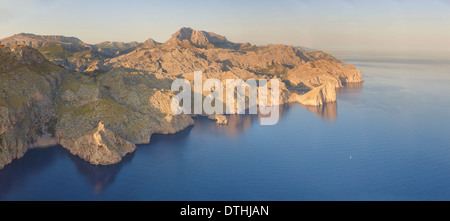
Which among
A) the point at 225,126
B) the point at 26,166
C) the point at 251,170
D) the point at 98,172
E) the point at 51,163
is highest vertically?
the point at 225,126

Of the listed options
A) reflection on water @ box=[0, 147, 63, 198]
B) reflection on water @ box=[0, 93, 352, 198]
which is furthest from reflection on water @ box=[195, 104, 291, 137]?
reflection on water @ box=[0, 147, 63, 198]

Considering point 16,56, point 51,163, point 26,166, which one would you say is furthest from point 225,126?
point 16,56

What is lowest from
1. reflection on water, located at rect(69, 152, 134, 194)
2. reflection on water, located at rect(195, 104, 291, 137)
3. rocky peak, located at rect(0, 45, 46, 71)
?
reflection on water, located at rect(69, 152, 134, 194)

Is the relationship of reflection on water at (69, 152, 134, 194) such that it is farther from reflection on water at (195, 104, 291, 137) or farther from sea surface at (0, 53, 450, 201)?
reflection on water at (195, 104, 291, 137)

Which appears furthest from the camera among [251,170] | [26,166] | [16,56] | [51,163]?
[16,56]

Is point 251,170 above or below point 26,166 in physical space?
below

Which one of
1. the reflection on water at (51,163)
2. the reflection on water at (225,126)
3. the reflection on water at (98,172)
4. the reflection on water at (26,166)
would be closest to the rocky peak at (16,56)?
the reflection on water at (26,166)

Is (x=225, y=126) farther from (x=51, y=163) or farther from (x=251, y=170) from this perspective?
(x=51, y=163)

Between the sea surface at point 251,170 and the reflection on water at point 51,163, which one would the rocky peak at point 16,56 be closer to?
the reflection on water at point 51,163

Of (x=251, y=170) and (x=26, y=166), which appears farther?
(x=26, y=166)
